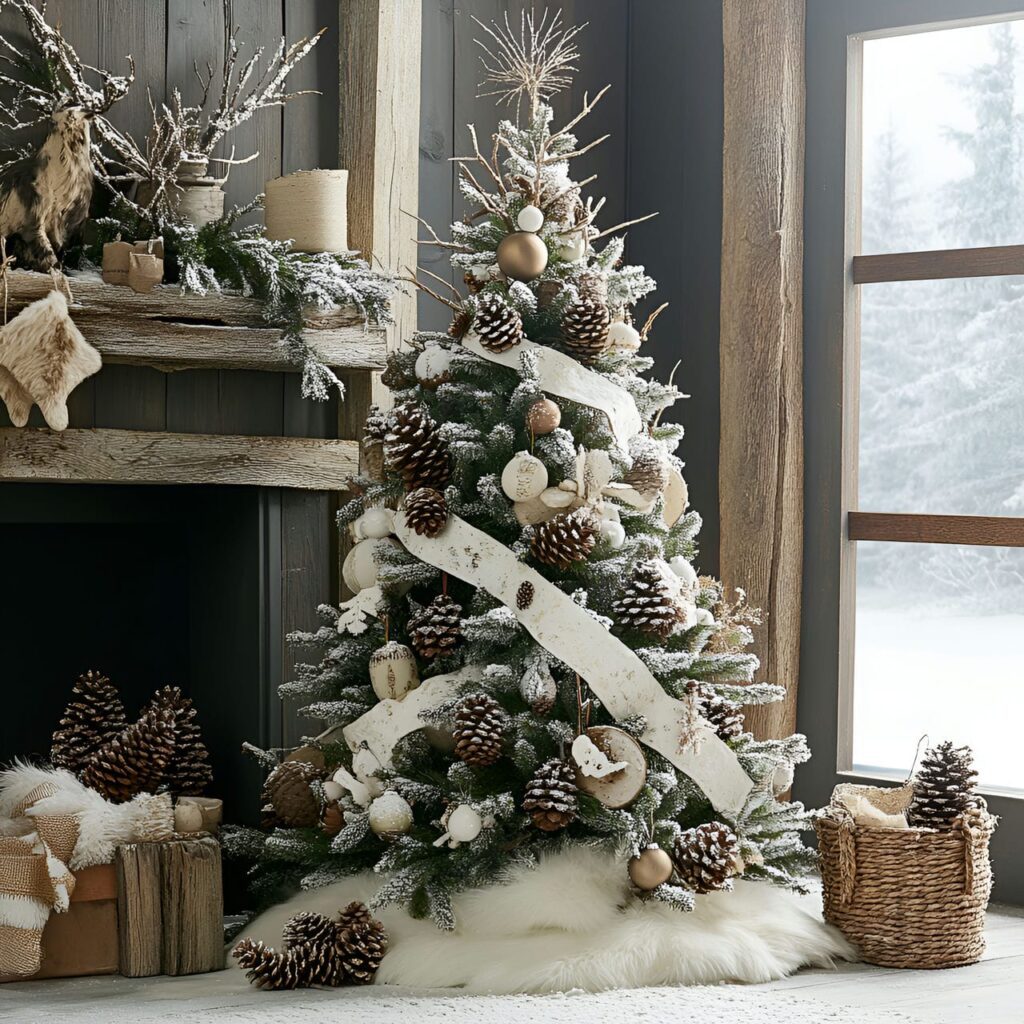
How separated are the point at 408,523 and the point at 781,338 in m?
1.14

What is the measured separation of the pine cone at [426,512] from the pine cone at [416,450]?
0.03 metres

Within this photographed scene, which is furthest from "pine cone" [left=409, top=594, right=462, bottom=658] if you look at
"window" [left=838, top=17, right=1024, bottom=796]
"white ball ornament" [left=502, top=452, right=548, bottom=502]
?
"window" [left=838, top=17, right=1024, bottom=796]

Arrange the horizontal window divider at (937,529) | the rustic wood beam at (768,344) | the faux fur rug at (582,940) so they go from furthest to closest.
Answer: the rustic wood beam at (768,344), the horizontal window divider at (937,529), the faux fur rug at (582,940)

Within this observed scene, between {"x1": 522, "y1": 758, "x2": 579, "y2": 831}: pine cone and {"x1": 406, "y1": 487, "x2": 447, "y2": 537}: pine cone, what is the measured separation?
0.43m

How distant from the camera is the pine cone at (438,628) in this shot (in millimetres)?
2234

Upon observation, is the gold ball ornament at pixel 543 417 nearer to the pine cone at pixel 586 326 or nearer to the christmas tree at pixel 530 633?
the christmas tree at pixel 530 633

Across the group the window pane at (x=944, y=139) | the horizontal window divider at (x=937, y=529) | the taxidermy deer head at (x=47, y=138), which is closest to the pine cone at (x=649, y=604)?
the horizontal window divider at (x=937, y=529)

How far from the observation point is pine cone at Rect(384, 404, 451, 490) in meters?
2.26

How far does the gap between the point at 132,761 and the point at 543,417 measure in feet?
3.00

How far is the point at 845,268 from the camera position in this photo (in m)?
3.01

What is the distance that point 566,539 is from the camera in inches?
84.7

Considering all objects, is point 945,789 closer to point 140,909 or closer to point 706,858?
point 706,858

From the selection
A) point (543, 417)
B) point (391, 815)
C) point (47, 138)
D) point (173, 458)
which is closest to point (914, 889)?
point (391, 815)

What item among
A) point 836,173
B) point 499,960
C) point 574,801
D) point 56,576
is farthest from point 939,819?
point 56,576
